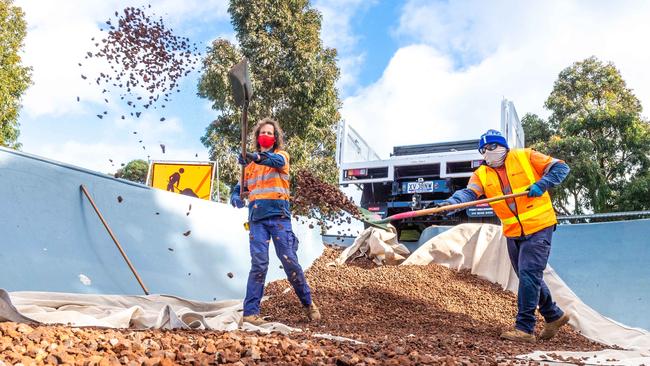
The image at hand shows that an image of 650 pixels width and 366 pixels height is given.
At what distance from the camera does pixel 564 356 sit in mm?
3809

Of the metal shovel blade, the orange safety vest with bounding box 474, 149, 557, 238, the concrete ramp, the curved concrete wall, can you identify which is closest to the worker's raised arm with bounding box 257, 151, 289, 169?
the metal shovel blade

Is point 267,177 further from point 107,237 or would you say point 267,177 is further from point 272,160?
point 107,237

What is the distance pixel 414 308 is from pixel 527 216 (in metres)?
1.76

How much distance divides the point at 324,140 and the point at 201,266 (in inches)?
462

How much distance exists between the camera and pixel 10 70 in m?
17.2

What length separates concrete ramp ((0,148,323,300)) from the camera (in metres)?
4.62

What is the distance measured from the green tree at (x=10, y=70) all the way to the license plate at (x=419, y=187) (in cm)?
1254

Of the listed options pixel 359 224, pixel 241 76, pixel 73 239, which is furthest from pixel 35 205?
pixel 359 224

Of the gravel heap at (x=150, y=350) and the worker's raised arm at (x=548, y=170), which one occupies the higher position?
the worker's raised arm at (x=548, y=170)

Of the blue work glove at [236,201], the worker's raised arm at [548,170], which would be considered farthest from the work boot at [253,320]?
the worker's raised arm at [548,170]

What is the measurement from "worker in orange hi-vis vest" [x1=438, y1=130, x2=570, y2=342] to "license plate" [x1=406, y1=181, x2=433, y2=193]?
4465mm

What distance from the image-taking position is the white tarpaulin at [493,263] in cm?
567

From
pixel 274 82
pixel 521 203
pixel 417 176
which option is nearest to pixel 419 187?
pixel 417 176

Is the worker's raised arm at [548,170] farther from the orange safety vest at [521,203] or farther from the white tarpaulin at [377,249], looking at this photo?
the white tarpaulin at [377,249]
